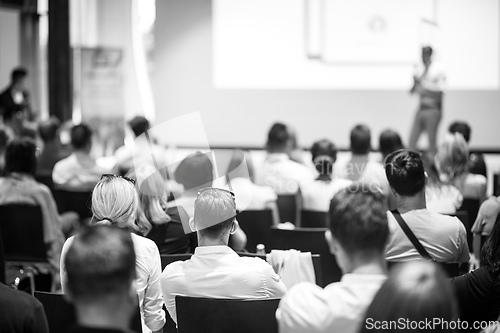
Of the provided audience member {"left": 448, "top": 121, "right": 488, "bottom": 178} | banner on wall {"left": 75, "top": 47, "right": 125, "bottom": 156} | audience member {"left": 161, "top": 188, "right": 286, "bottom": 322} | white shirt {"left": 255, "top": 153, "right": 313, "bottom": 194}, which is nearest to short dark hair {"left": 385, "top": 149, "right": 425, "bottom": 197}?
audience member {"left": 161, "top": 188, "right": 286, "bottom": 322}

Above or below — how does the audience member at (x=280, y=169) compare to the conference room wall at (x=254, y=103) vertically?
below

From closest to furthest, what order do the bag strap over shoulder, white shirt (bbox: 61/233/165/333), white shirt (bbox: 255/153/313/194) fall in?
white shirt (bbox: 61/233/165/333) < the bag strap over shoulder < white shirt (bbox: 255/153/313/194)

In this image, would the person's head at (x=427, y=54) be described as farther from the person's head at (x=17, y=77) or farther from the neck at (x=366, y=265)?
the neck at (x=366, y=265)

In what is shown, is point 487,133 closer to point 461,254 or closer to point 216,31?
point 216,31

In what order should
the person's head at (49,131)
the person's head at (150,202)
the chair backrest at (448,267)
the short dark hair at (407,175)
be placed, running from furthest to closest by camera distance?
1. the person's head at (49,131)
2. the person's head at (150,202)
3. the short dark hair at (407,175)
4. the chair backrest at (448,267)

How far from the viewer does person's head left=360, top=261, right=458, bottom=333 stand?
52.6 inches

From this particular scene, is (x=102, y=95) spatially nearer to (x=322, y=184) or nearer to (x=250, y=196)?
(x=250, y=196)

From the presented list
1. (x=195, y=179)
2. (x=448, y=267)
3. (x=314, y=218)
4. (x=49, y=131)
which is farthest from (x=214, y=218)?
(x=49, y=131)

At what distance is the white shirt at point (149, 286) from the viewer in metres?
2.62

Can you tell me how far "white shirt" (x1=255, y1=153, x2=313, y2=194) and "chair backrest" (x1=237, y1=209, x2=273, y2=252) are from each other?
896 mm

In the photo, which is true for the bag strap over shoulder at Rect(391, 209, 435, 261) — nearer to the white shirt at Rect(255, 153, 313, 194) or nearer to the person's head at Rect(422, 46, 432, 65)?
the white shirt at Rect(255, 153, 313, 194)

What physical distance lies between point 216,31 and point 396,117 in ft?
9.86

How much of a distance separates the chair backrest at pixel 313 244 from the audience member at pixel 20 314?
1.76 m

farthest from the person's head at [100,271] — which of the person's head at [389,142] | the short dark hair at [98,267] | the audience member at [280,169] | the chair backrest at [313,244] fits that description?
the person's head at [389,142]
